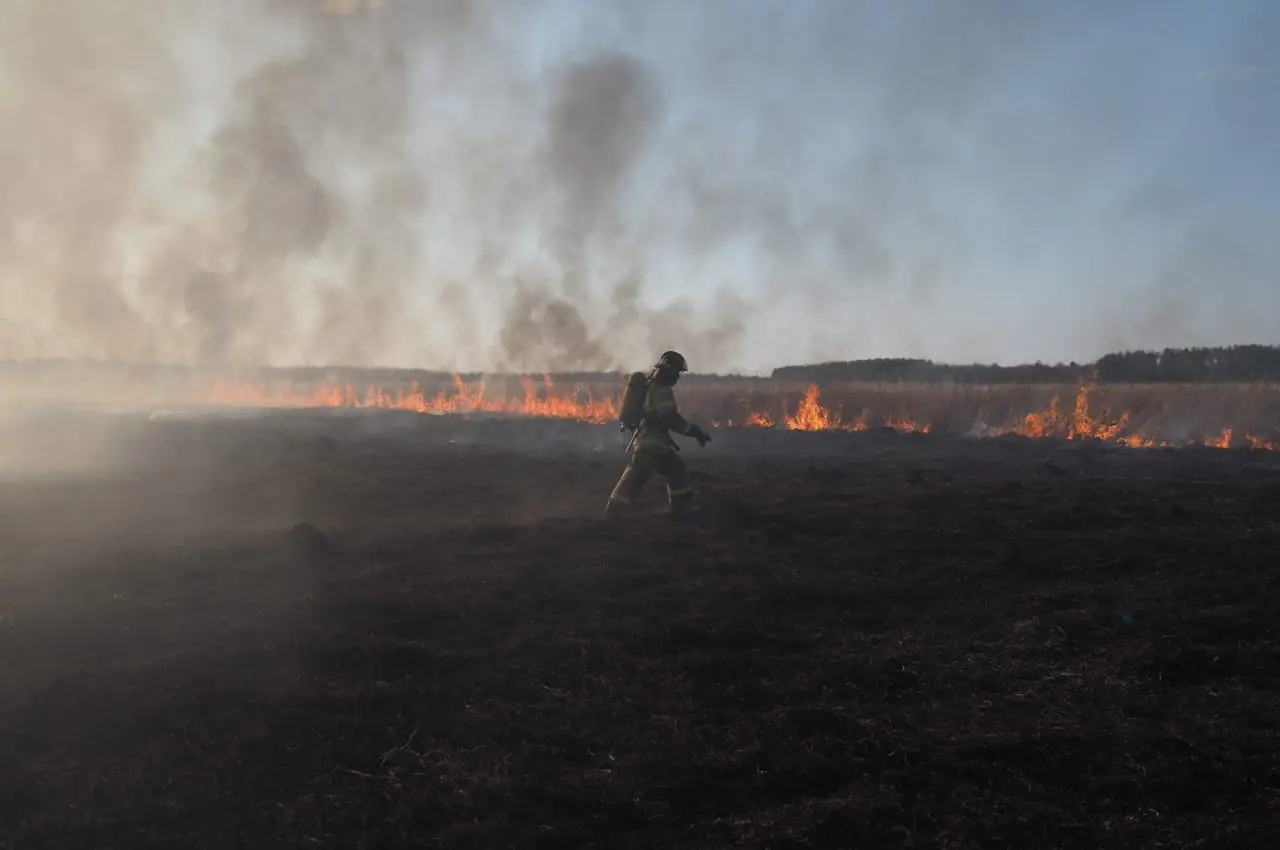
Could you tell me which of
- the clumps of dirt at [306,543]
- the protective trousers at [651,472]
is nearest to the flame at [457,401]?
the protective trousers at [651,472]

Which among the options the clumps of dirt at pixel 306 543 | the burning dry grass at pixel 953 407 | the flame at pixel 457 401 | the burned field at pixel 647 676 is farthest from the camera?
the flame at pixel 457 401

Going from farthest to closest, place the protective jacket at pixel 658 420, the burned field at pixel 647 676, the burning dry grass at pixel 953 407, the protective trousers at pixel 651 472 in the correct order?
1. the burning dry grass at pixel 953 407
2. the protective trousers at pixel 651 472
3. the protective jacket at pixel 658 420
4. the burned field at pixel 647 676

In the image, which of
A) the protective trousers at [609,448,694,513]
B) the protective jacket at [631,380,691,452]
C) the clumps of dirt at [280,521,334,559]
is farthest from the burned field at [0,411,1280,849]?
the protective jacket at [631,380,691,452]

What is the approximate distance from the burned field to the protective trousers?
454 mm

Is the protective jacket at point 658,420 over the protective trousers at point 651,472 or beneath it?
over

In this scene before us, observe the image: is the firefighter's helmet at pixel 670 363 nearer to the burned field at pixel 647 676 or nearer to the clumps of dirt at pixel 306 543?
the burned field at pixel 647 676

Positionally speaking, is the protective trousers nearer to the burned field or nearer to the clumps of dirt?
the burned field

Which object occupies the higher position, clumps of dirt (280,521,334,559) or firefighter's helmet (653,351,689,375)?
firefighter's helmet (653,351,689,375)

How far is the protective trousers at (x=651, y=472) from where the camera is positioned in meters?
13.4

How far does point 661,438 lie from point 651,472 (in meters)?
0.66

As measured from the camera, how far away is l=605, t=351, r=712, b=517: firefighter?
1326 cm

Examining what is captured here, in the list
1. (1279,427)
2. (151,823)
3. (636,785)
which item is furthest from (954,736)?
(1279,427)

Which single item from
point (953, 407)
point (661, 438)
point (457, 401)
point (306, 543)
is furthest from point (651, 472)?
point (457, 401)

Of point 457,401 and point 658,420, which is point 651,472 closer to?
point 658,420
